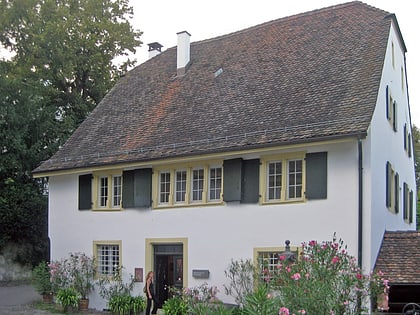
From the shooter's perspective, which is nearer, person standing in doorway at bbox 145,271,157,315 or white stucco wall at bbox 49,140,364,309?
white stucco wall at bbox 49,140,364,309

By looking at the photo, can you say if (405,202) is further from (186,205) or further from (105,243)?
(105,243)

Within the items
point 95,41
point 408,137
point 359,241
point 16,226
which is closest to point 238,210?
point 359,241

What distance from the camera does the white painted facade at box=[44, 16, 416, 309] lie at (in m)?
15.3

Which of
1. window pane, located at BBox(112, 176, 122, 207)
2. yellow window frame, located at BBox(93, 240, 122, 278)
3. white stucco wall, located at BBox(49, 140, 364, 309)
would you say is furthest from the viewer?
window pane, located at BBox(112, 176, 122, 207)

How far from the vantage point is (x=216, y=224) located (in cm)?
1759

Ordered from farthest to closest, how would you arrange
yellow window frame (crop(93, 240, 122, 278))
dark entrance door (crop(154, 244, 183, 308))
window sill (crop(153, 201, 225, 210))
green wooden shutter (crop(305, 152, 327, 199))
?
yellow window frame (crop(93, 240, 122, 278)) < dark entrance door (crop(154, 244, 183, 308)) < window sill (crop(153, 201, 225, 210)) < green wooden shutter (crop(305, 152, 327, 199))

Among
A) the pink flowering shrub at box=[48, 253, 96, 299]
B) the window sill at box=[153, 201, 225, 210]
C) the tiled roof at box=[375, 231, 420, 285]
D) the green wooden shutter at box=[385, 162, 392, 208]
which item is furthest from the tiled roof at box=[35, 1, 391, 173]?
the tiled roof at box=[375, 231, 420, 285]

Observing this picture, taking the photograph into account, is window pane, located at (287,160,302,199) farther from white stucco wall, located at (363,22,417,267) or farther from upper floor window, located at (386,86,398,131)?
upper floor window, located at (386,86,398,131)

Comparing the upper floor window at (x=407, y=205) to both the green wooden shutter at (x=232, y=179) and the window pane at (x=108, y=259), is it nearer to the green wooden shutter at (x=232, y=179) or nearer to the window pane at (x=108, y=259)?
the green wooden shutter at (x=232, y=179)

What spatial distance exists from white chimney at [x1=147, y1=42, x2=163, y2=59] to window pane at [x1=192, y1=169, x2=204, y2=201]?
10212 millimetres

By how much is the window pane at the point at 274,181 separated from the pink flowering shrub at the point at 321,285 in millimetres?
5006

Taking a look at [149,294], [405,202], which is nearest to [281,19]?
[405,202]

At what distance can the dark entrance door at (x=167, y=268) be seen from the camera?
60.9 ft

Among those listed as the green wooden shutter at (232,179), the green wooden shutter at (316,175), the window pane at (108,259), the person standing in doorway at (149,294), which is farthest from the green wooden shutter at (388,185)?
the window pane at (108,259)
